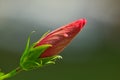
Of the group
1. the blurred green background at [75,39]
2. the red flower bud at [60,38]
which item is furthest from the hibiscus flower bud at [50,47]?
the blurred green background at [75,39]

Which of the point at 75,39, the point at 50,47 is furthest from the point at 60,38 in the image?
the point at 75,39

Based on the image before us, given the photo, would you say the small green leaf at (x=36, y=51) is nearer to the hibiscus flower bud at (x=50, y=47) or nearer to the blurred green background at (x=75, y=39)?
the hibiscus flower bud at (x=50, y=47)

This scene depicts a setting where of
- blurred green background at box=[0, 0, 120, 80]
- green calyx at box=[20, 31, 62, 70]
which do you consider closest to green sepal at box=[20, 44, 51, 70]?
green calyx at box=[20, 31, 62, 70]

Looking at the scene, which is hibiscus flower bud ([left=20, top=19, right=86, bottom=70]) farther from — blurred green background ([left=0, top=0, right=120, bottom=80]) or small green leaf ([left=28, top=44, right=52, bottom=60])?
blurred green background ([left=0, top=0, right=120, bottom=80])

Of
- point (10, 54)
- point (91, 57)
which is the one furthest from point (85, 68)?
point (10, 54)

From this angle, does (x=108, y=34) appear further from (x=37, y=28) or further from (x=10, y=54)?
(x=10, y=54)
